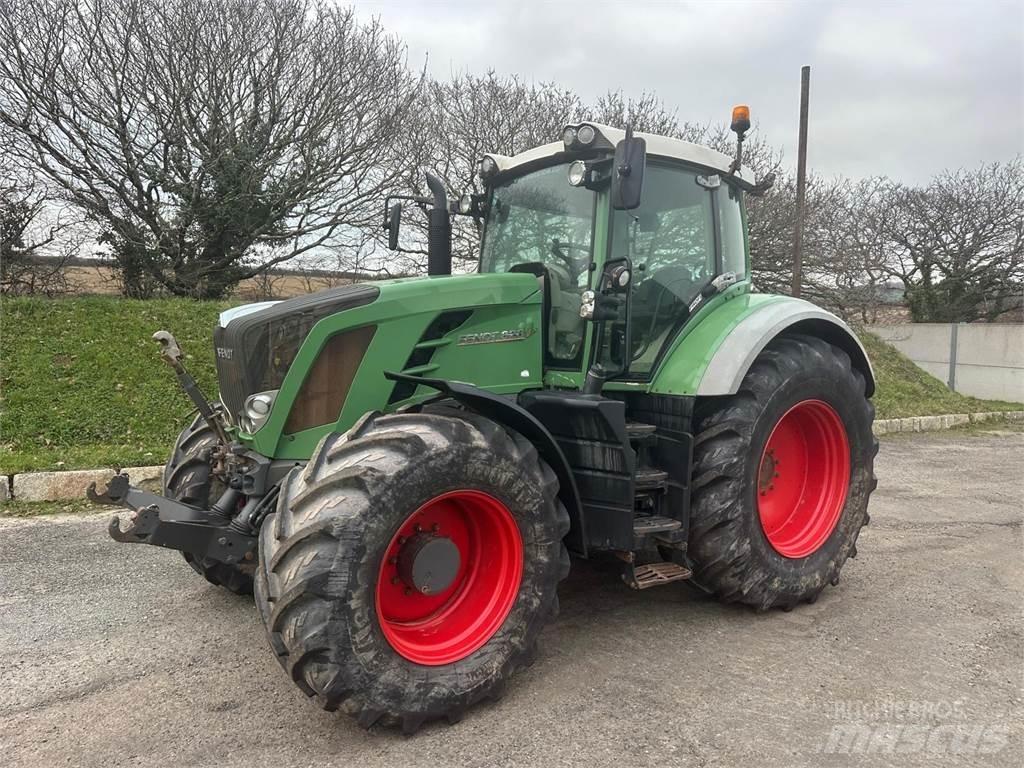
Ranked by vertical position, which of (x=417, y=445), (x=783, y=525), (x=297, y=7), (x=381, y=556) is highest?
(x=297, y=7)

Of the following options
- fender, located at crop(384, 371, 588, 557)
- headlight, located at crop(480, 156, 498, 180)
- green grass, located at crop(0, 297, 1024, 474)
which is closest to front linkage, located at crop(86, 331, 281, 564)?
fender, located at crop(384, 371, 588, 557)

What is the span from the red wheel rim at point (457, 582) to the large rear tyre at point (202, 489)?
1130 millimetres

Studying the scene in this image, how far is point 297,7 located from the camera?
11.3 metres

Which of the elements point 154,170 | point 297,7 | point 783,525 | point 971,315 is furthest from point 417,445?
point 971,315

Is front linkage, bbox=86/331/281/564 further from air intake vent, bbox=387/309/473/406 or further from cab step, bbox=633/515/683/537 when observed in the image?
cab step, bbox=633/515/683/537

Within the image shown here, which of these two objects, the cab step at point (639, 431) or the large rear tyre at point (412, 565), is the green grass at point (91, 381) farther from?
the cab step at point (639, 431)

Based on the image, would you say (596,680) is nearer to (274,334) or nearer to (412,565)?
(412,565)

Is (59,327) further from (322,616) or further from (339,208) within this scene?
(322,616)

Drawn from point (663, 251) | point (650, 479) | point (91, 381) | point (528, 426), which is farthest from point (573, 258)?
point (91, 381)

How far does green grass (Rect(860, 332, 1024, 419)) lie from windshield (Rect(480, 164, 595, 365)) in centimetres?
924

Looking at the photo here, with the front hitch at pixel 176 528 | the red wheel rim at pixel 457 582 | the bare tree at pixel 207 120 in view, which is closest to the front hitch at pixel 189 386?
the front hitch at pixel 176 528

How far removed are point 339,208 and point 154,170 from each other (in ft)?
9.57

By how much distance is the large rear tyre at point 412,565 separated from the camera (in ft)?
8.15

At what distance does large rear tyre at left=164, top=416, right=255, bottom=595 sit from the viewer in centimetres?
372
